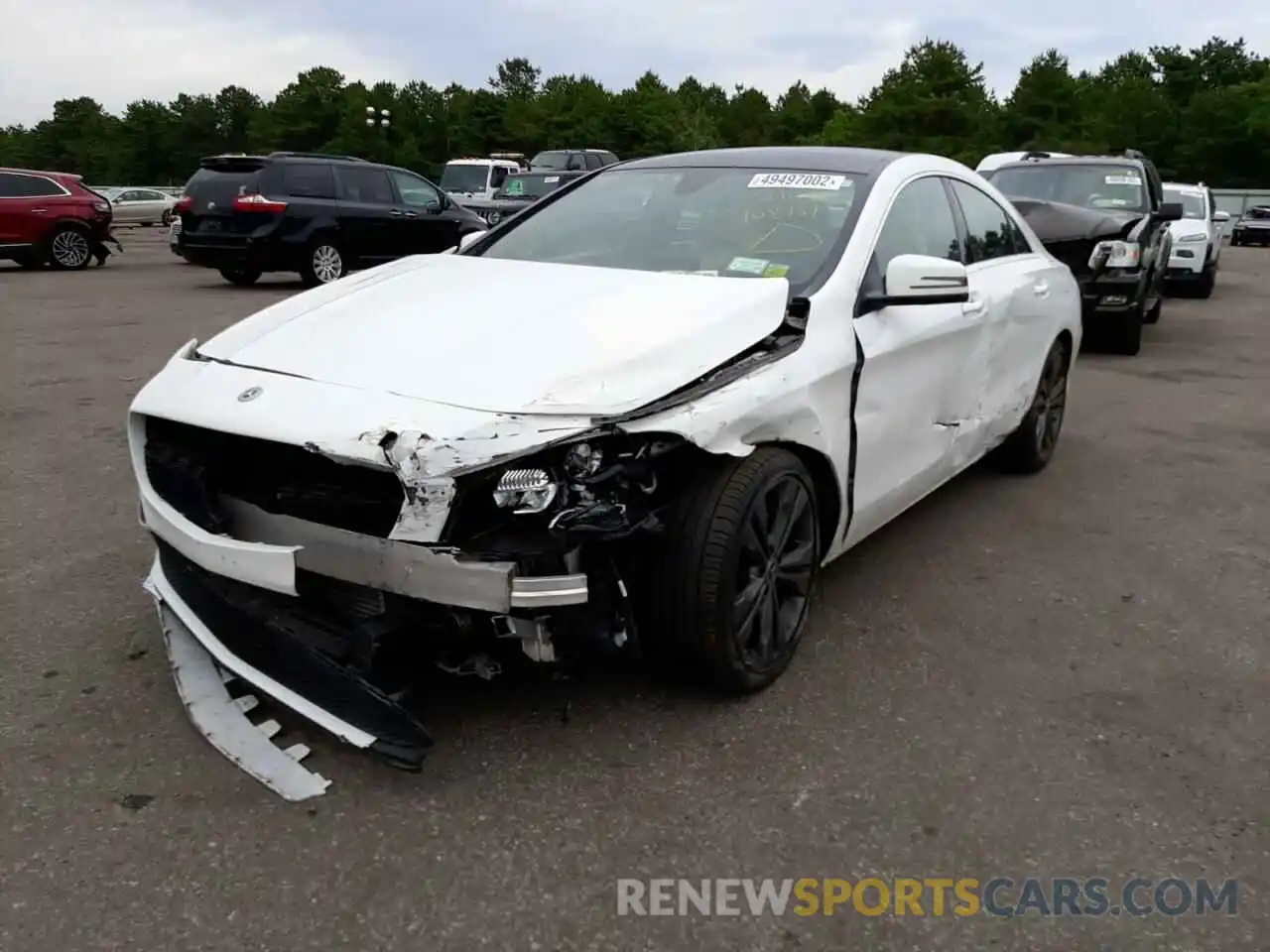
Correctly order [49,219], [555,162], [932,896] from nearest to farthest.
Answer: [932,896] < [49,219] < [555,162]

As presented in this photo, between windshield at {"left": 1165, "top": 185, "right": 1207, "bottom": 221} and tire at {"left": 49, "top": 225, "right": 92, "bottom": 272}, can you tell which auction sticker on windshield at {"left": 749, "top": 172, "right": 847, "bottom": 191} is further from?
tire at {"left": 49, "top": 225, "right": 92, "bottom": 272}

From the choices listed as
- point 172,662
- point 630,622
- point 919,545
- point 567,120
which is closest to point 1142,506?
point 919,545

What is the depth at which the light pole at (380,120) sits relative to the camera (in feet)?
206

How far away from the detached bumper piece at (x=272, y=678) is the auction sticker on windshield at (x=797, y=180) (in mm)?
2325

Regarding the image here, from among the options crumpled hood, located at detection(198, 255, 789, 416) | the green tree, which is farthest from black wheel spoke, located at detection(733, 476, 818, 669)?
the green tree

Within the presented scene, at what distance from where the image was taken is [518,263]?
3822mm

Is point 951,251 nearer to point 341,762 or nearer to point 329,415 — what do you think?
point 329,415

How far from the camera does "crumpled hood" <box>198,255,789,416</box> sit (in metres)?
2.70

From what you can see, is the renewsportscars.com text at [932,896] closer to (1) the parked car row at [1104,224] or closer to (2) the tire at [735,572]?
(2) the tire at [735,572]

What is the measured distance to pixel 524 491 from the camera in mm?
2590

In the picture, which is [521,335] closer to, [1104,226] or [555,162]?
[1104,226]

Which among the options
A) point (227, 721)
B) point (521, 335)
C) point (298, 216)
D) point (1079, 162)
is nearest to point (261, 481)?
point (227, 721)

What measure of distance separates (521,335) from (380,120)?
66917 millimetres

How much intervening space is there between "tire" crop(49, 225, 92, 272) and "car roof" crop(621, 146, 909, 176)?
16.0 metres
